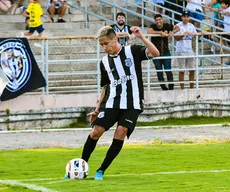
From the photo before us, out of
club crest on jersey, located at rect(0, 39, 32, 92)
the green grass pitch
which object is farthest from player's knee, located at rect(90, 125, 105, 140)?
club crest on jersey, located at rect(0, 39, 32, 92)

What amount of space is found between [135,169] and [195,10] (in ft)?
49.6

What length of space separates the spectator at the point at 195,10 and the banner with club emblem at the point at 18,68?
6569 millimetres

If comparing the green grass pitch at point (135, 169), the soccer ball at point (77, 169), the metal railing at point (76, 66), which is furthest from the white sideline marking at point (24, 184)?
the metal railing at point (76, 66)

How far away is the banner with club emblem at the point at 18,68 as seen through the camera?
22141 mm

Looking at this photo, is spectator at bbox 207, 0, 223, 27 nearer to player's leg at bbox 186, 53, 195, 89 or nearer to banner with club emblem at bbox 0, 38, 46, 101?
player's leg at bbox 186, 53, 195, 89

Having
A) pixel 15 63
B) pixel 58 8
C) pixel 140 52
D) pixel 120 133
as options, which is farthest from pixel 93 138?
pixel 58 8

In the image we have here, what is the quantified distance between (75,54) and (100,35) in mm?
11889

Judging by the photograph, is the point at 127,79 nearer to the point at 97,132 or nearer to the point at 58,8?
the point at 97,132

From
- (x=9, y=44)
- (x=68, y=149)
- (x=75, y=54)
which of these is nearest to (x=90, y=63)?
(x=75, y=54)

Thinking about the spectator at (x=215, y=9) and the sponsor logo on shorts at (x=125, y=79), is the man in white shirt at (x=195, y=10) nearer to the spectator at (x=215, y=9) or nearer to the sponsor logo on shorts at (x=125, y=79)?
the spectator at (x=215, y=9)

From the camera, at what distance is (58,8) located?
88.7 ft

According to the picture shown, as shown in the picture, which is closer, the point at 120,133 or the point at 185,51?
the point at 120,133

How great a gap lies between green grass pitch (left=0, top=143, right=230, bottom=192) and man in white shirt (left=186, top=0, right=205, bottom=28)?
405 inches

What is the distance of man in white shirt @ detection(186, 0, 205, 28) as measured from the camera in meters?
27.7
